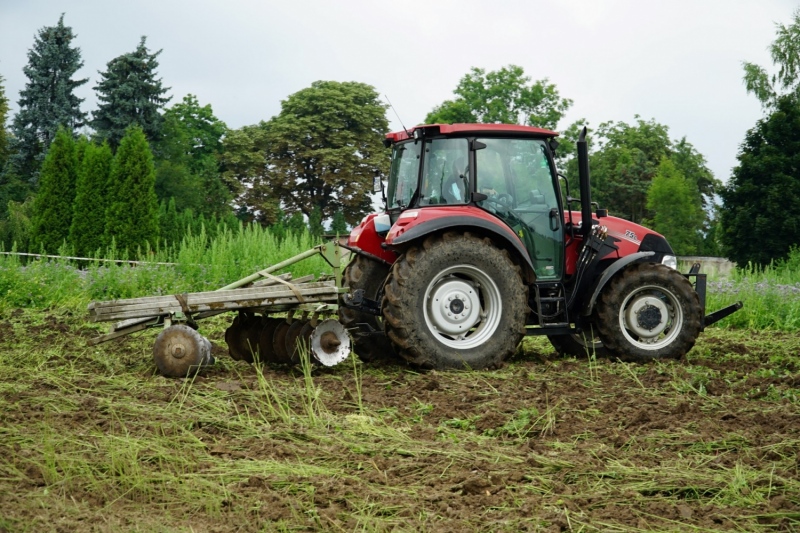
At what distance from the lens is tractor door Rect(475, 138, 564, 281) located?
7801mm

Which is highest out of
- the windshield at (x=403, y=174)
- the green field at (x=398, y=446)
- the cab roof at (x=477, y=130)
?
the cab roof at (x=477, y=130)

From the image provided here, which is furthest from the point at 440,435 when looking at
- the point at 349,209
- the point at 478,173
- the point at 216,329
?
the point at 349,209

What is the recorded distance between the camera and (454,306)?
7461 mm

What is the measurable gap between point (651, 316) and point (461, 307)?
5.91 ft

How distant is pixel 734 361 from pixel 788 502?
4501mm

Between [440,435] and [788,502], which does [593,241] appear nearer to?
[440,435]

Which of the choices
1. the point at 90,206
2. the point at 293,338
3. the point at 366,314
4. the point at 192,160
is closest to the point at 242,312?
the point at 293,338

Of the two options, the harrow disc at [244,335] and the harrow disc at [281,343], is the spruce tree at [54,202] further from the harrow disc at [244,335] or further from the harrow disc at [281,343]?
the harrow disc at [281,343]

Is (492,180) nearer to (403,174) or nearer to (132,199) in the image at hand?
(403,174)

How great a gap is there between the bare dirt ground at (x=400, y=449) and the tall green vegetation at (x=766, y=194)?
27.6 m

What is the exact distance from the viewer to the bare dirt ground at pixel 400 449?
3.76 meters

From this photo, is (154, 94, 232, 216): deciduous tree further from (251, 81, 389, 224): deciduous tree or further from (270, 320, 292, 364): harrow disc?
(270, 320, 292, 364): harrow disc

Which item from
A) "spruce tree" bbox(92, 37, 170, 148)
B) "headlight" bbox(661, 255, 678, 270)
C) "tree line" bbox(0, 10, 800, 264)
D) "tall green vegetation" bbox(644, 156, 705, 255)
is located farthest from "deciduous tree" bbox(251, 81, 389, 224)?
"headlight" bbox(661, 255, 678, 270)

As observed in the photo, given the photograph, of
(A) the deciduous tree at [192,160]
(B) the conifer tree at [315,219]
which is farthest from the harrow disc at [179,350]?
(B) the conifer tree at [315,219]
